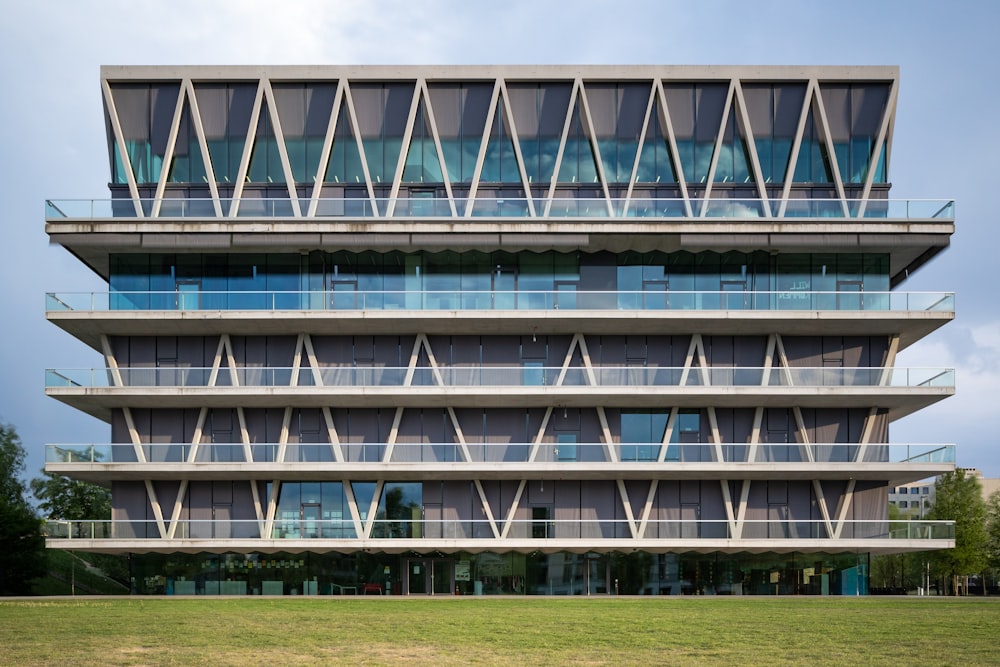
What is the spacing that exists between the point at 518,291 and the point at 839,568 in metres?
18.1

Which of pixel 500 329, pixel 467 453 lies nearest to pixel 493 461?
pixel 467 453

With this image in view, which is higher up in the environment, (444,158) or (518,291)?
(444,158)

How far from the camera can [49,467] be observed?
4097 cm

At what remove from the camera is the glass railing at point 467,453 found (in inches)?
1642

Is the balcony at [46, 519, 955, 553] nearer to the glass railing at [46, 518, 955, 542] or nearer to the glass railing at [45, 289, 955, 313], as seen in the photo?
the glass railing at [46, 518, 955, 542]

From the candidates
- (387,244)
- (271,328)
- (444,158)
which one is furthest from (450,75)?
(271,328)

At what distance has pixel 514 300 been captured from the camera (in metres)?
41.8

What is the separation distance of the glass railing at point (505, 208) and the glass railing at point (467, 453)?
9650 mm

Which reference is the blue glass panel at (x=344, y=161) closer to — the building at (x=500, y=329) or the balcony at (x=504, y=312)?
the building at (x=500, y=329)

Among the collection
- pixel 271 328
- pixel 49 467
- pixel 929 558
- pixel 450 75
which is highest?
pixel 450 75

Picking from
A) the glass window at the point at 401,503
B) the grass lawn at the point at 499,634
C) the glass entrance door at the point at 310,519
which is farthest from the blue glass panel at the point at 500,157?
the grass lawn at the point at 499,634

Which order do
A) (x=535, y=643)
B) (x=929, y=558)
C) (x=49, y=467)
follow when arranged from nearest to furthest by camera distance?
(x=535, y=643)
(x=49, y=467)
(x=929, y=558)

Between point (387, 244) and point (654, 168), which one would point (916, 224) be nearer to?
point (654, 168)

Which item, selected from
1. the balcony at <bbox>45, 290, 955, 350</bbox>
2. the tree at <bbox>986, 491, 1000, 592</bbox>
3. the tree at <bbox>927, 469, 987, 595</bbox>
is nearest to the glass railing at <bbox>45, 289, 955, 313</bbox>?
the balcony at <bbox>45, 290, 955, 350</bbox>
